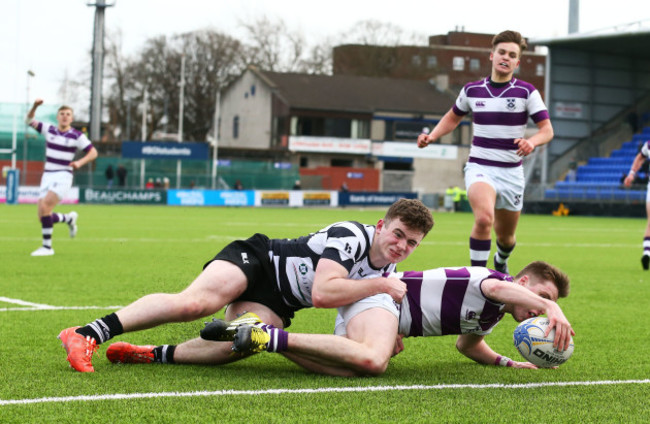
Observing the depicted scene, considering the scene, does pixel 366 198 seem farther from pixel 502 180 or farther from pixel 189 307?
pixel 189 307

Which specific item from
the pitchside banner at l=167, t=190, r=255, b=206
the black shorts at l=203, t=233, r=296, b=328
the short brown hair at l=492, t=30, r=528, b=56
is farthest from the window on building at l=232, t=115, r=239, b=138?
the black shorts at l=203, t=233, r=296, b=328

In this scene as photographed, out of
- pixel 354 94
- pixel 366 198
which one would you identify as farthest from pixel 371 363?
pixel 354 94

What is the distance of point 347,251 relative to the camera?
507cm

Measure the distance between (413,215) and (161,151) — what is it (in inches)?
1745

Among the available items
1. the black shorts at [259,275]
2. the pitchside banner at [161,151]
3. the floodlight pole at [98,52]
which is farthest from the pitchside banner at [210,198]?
the black shorts at [259,275]

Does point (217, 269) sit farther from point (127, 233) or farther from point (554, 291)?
point (127, 233)

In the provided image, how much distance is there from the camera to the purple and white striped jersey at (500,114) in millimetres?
8938

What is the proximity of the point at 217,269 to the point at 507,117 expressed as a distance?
181 inches

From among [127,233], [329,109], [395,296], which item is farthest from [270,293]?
[329,109]

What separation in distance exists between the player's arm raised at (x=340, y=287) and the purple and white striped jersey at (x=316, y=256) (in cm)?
6

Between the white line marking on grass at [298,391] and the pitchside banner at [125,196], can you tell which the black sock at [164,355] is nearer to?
the white line marking on grass at [298,391]

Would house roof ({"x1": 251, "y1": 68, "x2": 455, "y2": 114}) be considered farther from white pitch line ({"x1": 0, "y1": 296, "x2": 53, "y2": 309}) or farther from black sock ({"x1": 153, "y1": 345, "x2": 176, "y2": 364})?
black sock ({"x1": 153, "y1": 345, "x2": 176, "y2": 364})

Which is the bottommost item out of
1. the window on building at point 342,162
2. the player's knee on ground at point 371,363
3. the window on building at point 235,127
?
the player's knee on ground at point 371,363

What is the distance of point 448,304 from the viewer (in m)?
5.28
